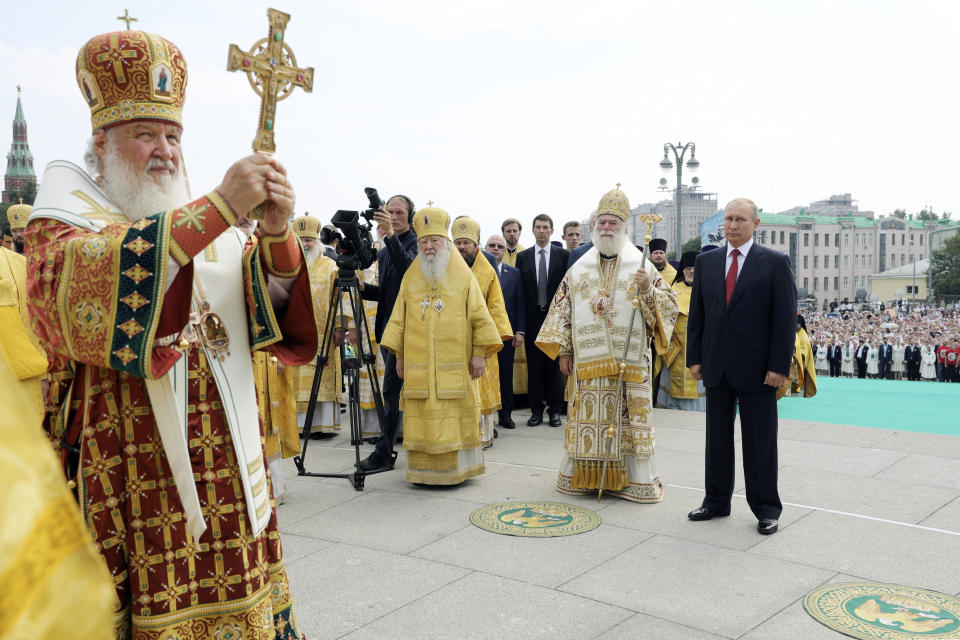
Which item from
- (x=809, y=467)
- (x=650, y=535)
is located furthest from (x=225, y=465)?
(x=809, y=467)

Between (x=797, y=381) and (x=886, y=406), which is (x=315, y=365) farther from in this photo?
(x=886, y=406)

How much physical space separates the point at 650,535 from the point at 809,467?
242cm

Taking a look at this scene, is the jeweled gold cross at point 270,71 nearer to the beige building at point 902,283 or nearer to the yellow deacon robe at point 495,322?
the yellow deacon robe at point 495,322


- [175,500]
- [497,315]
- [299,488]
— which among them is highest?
[497,315]

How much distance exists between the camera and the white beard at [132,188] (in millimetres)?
2182

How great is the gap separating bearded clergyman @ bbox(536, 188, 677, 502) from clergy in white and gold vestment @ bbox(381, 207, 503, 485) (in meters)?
0.73

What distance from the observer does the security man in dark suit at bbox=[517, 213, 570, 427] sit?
29.3 feet

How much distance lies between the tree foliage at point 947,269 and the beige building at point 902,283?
4719 millimetres

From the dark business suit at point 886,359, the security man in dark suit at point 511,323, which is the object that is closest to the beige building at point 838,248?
the dark business suit at point 886,359

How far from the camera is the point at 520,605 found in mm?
3781

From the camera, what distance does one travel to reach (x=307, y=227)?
7.66 meters

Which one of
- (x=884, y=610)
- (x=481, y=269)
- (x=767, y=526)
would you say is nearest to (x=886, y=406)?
(x=481, y=269)

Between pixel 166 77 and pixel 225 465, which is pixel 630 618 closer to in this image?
pixel 225 465

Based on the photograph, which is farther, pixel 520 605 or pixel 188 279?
pixel 520 605
